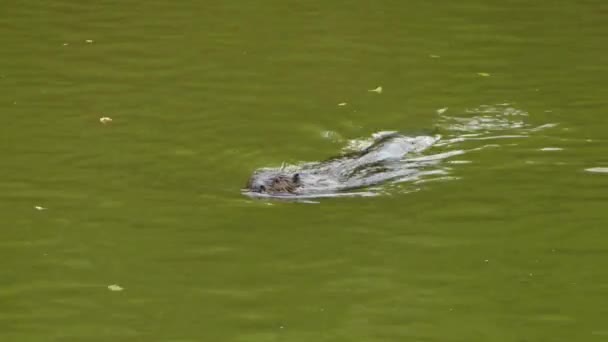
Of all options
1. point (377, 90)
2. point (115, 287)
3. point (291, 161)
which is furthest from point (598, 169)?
point (115, 287)

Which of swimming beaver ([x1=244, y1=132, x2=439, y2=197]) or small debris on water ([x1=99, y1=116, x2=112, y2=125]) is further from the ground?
small debris on water ([x1=99, y1=116, x2=112, y2=125])

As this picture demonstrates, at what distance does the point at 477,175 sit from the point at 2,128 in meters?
4.88

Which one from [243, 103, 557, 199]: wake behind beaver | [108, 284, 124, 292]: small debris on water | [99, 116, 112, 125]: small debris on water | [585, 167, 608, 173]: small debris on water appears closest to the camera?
[108, 284, 124, 292]: small debris on water

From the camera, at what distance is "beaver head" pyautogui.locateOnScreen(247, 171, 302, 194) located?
425 inches

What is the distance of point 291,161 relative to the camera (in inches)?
475

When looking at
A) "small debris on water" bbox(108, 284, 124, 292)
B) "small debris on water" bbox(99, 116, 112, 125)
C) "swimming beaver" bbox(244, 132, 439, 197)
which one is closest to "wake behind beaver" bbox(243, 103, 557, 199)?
"swimming beaver" bbox(244, 132, 439, 197)

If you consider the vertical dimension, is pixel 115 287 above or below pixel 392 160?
below

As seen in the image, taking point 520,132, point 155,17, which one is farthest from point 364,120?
point 155,17

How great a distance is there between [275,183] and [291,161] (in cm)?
130

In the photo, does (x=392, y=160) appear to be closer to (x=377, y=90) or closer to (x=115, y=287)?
(x=377, y=90)

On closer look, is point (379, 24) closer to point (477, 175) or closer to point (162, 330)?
point (477, 175)

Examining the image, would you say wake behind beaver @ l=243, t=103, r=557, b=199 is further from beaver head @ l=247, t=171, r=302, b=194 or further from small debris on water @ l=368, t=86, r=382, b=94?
small debris on water @ l=368, t=86, r=382, b=94

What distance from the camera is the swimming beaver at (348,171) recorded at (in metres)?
10.9

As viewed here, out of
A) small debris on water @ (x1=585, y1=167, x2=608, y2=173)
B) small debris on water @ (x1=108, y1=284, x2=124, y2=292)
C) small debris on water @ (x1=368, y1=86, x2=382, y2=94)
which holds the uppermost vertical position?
small debris on water @ (x1=368, y1=86, x2=382, y2=94)
